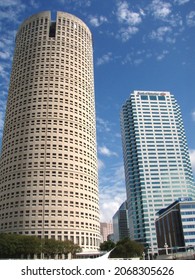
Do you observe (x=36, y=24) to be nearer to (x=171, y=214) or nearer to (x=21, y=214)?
(x=21, y=214)

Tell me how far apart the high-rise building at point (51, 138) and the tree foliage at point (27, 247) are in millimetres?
22177

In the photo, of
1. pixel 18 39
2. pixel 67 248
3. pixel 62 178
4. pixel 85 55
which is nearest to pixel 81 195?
pixel 62 178

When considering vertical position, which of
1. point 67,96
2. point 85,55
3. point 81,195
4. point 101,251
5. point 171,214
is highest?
point 85,55

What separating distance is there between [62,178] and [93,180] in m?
19.6

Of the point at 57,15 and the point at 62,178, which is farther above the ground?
the point at 57,15

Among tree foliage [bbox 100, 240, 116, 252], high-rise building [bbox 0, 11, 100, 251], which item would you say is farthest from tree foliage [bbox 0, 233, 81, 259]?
tree foliage [bbox 100, 240, 116, 252]

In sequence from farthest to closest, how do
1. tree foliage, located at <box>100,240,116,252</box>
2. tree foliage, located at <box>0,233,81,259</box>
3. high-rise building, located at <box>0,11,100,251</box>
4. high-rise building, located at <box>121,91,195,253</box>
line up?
high-rise building, located at <box>121,91,195,253</box> < high-rise building, located at <box>0,11,100,251</box> < tree foliage, located at <box>100,240,116,252</box> < tree foliage, located at <box>0,233,81,259</box>

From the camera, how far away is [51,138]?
140 metres

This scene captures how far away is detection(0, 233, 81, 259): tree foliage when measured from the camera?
92.8 meters

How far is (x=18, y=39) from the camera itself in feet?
560

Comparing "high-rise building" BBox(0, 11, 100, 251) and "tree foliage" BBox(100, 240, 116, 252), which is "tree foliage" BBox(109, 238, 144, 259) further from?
"high-rise building" BBox(0, 11, 100, 251)

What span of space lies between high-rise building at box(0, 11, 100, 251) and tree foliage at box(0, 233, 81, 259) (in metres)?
22.2

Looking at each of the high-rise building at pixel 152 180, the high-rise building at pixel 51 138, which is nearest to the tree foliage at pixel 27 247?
the high-rise building at pixel 51 138

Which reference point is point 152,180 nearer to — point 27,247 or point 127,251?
point 127,251
